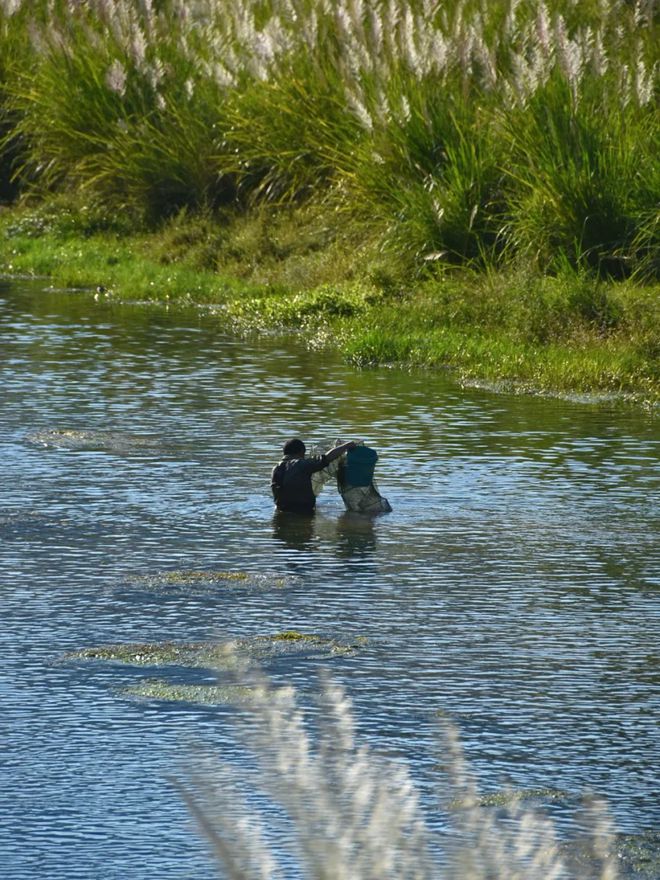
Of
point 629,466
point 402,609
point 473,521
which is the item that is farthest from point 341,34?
point 402,609

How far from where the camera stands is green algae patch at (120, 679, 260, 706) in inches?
294

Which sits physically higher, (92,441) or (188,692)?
(188,692)

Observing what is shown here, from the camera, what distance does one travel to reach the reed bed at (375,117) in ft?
62.3

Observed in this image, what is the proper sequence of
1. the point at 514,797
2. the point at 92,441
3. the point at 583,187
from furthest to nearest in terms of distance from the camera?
the point at 583,187 < the point at 92,441 < the point at 514,797

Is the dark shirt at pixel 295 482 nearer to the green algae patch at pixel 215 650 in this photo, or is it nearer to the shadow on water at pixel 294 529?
the shadow on water at pixel 294 529

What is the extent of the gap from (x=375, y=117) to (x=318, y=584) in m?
12.3

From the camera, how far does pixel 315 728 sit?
277 inches

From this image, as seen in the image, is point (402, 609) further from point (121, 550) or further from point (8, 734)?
point (8, 734)

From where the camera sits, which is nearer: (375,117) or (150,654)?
(150,654)

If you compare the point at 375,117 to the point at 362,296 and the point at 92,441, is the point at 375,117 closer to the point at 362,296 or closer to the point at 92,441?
the point at 362,296

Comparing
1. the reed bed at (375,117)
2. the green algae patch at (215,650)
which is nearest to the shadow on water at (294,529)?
the green algae patch at (215,650)

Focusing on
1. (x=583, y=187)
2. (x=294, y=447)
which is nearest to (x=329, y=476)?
(x=294, y=447)

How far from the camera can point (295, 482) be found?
36.1ft

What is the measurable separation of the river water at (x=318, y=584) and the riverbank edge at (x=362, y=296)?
2.57 ft
